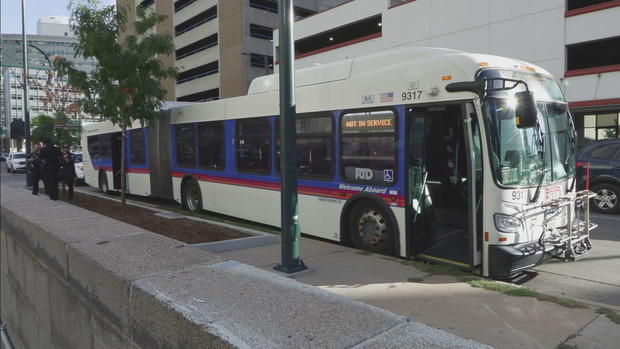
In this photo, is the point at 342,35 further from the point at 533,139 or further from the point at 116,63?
the point at 533,139

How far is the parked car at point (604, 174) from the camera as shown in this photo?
1134 cm

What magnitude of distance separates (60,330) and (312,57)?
3275 cm

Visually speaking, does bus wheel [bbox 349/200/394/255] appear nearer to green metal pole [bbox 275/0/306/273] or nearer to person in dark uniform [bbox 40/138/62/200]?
green metal pole [bbox 275/0/306/273]

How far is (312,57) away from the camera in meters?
34.9

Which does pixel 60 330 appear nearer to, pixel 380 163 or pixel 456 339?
pixel 456 339

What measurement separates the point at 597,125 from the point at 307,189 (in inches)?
776

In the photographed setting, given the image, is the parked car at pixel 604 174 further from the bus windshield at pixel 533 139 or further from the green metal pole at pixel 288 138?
the green metal pole at pixel 288 138

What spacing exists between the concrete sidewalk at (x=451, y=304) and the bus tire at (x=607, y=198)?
7673 mm

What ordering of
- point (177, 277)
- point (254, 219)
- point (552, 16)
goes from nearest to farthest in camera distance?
1. point (177, 277)
2. point (254, 219)
3. point (552, 16)

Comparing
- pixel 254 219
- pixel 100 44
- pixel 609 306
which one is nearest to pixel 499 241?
pixel 609 306

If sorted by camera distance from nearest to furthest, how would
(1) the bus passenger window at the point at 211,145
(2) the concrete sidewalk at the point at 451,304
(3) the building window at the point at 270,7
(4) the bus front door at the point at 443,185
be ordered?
(2) the concrete sidewalk at the point at 451,304 → (4) the bus front door at the point at 443,185 → (1) the bus passenger window at the point at 211,145 → (3) the building window at the point at 270,7

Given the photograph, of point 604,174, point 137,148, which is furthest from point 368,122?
point 137,148

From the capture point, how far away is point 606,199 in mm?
11500

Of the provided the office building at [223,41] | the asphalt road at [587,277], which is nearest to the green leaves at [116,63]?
the asphalt road at [587,277]
